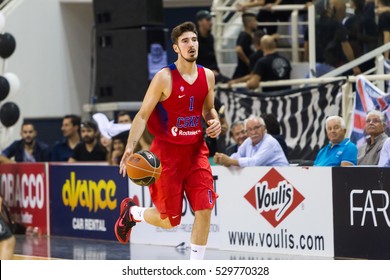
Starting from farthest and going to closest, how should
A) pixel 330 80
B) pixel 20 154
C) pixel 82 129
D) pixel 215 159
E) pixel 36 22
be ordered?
pixel 36 22 < pixel 20 154 < pixel 82 129 < pixel 330 80 < pixel 215 159

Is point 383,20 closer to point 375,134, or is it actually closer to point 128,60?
point 375,134

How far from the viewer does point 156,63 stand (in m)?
17.9

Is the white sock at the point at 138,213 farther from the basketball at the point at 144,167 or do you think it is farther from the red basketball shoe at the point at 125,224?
the basketball at the point at 144,167

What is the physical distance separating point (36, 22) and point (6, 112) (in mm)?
5123

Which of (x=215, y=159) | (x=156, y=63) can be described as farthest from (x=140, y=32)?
(x=215, y=159)

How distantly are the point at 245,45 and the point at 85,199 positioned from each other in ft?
12.8

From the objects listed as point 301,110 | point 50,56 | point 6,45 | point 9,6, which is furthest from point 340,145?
point 50,56

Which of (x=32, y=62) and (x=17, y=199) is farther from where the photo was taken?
(x=32, y=62)

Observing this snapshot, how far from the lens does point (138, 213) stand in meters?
12.0

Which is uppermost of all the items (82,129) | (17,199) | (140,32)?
(140,32)

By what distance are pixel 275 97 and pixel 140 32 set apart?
2.44 metres

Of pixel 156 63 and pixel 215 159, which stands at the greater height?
pixel 156 63
